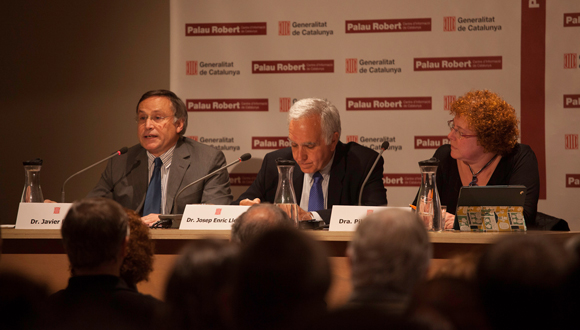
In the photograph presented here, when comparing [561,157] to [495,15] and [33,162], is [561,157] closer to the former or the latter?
[495,15]

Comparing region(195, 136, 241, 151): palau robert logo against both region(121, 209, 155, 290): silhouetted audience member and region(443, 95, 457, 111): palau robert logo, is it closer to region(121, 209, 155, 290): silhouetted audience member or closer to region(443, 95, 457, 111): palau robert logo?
region(443, 95, 457, 111): palau robert logo

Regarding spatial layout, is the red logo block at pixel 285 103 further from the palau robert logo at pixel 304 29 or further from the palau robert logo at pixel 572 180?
the palau robert logo at pixel 572 180

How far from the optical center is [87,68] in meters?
4.74

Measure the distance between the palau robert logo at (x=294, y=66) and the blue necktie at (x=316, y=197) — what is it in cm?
Answer: 122

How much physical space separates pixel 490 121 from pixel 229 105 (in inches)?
83.7

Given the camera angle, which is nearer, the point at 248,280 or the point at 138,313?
the point at 248,280

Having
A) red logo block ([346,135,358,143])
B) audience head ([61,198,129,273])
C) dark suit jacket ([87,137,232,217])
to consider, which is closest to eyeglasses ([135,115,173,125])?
dark suit jacket ([87,137,232,217])

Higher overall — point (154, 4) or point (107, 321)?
point (154, 4)

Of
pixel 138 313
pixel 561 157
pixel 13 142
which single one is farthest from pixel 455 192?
pixel 13 142

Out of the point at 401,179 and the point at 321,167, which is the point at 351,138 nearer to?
the point at 401,179

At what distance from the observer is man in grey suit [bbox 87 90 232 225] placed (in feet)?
11.2

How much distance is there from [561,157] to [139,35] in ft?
12.2

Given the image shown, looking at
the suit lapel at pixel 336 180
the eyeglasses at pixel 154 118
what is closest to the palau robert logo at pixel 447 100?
the suit lapel at pixel 336 180

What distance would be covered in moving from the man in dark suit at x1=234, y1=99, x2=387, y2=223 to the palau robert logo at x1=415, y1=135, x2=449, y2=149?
2.75 feet
